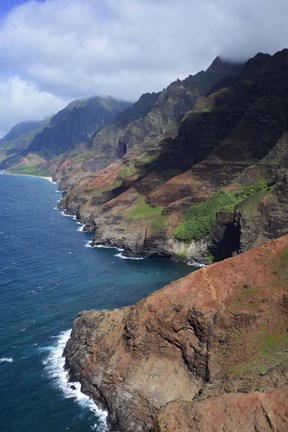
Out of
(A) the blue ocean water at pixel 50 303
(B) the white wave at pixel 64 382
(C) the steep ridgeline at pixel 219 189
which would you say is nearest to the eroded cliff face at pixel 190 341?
(B) the white wave at pixel 64 382

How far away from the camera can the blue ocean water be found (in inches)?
2596

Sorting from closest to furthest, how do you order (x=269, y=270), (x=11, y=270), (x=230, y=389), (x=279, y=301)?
(x=230, y=389) → (x=279, y=301) → (x=269, y=270) → (x=11, y=270)

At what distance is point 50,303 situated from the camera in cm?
10375

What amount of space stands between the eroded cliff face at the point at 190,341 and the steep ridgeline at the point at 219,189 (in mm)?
56268

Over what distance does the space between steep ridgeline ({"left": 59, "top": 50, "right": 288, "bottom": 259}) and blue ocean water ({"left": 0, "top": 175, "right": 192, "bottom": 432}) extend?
10229 millimetres

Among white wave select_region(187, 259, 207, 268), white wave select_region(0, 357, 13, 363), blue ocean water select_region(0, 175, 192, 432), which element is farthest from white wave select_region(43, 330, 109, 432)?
white wave select_region(187, 259, 207, 268)

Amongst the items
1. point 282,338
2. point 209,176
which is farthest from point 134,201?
point 282,338

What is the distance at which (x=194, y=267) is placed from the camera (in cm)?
13325

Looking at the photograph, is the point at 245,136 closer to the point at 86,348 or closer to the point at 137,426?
the point at 86,348

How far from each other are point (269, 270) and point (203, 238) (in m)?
73.5

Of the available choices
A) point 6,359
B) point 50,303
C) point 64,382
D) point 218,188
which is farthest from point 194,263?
point 64,382

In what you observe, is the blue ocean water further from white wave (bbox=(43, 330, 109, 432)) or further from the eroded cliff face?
the eroded cliff face

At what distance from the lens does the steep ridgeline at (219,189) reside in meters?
130

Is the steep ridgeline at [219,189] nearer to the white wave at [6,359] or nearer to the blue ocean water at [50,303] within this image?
the blue ocean water at [50,303]
